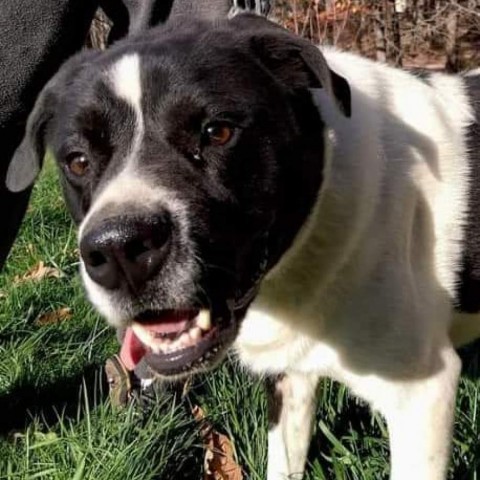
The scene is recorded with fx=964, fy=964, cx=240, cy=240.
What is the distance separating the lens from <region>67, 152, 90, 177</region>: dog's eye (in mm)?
2232

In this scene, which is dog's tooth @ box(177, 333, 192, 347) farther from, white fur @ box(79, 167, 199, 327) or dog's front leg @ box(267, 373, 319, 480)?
dog's front leg @ box(267, 373, 319, 480)

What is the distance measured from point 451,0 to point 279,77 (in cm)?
347

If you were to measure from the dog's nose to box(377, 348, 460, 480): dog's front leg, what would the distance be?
755 mm

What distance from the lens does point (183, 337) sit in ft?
7.13

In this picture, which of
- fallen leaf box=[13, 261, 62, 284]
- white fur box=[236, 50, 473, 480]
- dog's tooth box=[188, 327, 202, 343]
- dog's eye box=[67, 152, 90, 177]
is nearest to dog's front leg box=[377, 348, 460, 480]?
white fur box=[236, 50, 473, 480]

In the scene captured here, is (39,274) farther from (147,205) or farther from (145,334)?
(147,205)

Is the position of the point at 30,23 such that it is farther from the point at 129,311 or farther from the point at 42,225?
the point at 42,225

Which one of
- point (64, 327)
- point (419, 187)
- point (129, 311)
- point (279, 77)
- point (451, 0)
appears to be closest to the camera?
point (129, 311)

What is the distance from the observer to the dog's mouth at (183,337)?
2127 millimetres

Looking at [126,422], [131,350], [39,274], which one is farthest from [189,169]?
[39,274]

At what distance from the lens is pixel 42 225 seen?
491 centimetres

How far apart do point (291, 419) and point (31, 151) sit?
114 cm

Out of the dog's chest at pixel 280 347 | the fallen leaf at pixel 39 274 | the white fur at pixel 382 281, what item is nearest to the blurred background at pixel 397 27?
the fallen leaf at pixel 39 274

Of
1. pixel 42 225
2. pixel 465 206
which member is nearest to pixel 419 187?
pixel 465 206
